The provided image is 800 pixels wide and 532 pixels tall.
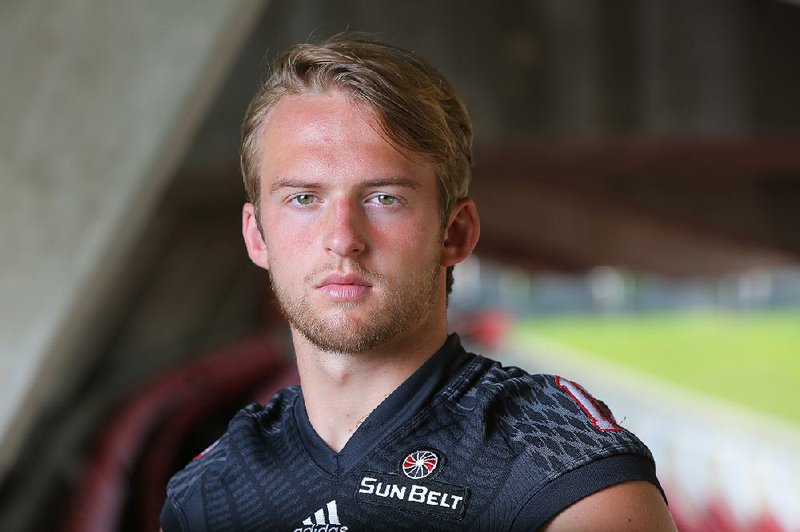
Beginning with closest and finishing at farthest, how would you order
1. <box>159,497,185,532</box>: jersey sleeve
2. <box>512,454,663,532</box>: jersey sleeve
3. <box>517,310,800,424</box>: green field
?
Result: 1. <box>512,454,663,532</box>: jersey sleeve
2. <box>159,497,185,532</box>: jersey sleeve
3. <box>517,310,800,424</box>: green field

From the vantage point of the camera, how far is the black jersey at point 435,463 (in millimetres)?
1630

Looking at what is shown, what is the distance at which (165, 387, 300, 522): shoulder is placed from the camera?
1.95 metres

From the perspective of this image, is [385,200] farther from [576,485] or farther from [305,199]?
[576,485]

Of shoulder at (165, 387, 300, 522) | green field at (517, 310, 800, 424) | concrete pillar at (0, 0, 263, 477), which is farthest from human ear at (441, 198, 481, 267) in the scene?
green field at (517, 310, 800, 424)

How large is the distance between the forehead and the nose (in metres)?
0.06

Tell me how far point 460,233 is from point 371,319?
25 centimetres

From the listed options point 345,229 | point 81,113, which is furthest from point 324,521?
point 81,113

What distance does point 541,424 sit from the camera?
5.60 ft

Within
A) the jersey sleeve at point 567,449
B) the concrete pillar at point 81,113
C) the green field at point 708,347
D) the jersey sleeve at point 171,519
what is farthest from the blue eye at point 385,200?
the green field at point 708,347

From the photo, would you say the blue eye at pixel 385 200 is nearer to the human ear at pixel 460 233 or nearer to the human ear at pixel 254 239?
the human ear at pixel 460 233

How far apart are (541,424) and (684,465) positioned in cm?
815

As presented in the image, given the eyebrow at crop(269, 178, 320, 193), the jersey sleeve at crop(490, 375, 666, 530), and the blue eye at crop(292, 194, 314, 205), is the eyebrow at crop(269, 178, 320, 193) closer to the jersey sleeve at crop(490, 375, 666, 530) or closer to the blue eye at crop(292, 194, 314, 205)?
the blue eye at crop(292, 194, 314, 205)

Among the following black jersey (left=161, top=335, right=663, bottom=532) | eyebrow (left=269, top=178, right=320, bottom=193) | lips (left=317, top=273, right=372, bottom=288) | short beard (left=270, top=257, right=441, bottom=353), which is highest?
eyebrow (left=269, top=178, right=320, bottom=193)

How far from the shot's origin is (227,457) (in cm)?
198
